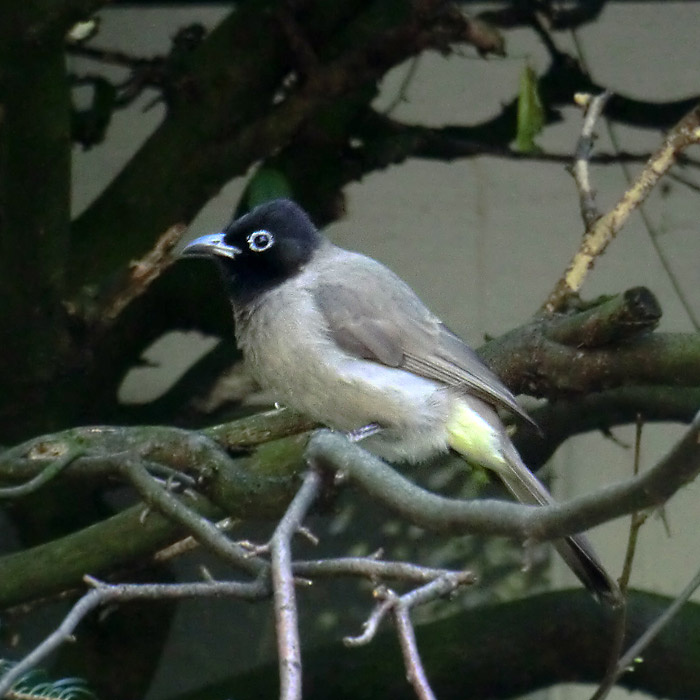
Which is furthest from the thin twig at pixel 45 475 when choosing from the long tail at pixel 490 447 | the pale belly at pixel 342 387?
the long tail at pixel 490 447

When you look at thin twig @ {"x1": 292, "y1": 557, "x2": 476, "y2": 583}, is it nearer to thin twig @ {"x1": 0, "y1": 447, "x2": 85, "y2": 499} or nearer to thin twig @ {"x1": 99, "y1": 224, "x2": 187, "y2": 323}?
thin twig @ {"x1": 0, "y1": 447, "x2": 85, "y2": 499}

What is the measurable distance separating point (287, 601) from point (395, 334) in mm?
1350

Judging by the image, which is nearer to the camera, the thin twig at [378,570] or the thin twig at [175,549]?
the thin twig at [378,570]

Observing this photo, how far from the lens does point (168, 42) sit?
3883 mm

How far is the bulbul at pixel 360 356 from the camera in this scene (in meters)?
2.40

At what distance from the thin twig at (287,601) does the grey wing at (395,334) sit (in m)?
0.91

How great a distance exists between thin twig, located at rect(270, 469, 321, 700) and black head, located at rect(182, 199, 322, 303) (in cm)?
113

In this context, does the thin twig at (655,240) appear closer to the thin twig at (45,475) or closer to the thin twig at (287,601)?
the thin twig at (45,475)

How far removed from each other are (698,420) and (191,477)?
1.43 meters

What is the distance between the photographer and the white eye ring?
103 inches

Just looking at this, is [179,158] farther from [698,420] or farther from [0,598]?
[698,420]

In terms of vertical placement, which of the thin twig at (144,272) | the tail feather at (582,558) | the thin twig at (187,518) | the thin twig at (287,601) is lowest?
the tail feather at (582,558)

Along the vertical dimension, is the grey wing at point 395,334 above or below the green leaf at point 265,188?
below

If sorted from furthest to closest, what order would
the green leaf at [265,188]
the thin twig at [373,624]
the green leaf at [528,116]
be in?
1. the green leaf at [265,188]
2. the green leaf at [528,116]
3. the thin twig at [373,624]
